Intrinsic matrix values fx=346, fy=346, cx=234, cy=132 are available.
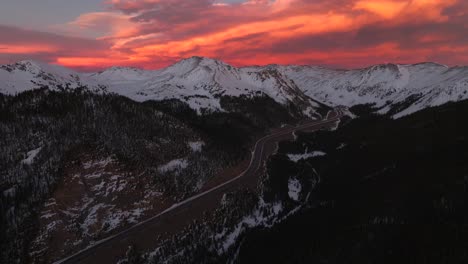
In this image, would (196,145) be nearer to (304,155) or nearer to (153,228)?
(304,155)

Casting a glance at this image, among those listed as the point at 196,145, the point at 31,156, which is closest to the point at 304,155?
the point at 196,145

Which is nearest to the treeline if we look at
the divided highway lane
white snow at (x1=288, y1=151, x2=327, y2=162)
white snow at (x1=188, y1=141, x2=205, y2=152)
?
white snow at (x1=188, y1=141, x2=205, y2=152)

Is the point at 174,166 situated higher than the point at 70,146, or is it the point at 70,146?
the point at 70,146

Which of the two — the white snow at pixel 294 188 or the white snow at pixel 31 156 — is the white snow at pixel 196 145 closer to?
the white snow at pixel 294 188

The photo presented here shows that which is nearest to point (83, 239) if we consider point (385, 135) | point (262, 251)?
point (262, 251)

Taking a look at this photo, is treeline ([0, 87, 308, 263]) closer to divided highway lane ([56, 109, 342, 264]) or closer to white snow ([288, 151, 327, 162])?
divided highway lane ([56, 109, 342, 264])

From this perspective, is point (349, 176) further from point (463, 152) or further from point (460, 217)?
point (460, 217)

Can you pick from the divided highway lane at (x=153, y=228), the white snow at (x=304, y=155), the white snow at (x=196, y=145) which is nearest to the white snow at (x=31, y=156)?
the divided highway lane at (x=153, y=228)

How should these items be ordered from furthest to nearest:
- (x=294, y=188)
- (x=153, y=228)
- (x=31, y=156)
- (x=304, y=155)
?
(x=304, y=155) → (x=294, y=188) → (x=31, y=156) → (x=153, y=228)
